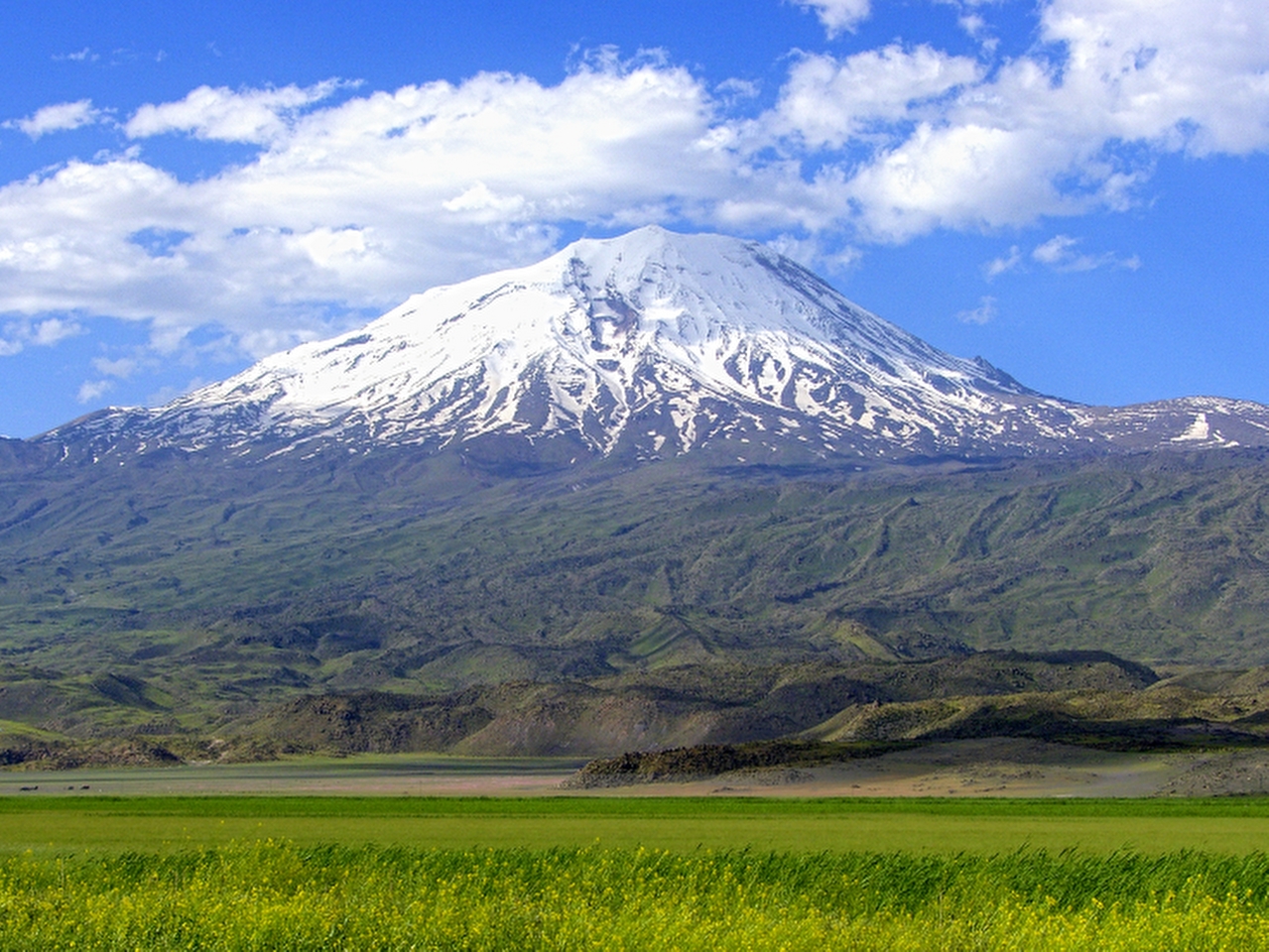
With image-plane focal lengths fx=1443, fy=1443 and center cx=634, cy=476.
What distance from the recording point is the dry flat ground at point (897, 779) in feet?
228

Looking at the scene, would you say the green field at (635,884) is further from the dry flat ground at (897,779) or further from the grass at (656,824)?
the dry flat ground at (897,779)

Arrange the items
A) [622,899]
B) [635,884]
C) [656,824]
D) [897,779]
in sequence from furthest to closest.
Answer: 1. [897,779]
2. [656,824]
3. [635,884]
4. [622,899]

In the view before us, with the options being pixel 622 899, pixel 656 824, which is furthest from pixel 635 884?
pixel 656 824

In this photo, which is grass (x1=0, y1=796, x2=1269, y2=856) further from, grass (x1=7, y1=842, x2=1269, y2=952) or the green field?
grass (x1=7, y1=842, x2=1269, y2=952)

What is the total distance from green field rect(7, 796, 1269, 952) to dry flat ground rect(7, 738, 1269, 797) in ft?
78.2

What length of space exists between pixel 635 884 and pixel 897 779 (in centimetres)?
5178

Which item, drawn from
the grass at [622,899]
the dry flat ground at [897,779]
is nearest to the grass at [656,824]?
the grass at [622,899]

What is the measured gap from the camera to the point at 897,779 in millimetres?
77938

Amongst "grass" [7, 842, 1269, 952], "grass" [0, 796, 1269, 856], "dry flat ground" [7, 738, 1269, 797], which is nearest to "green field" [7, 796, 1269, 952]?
"grass" [7, 842, 1269, 952]

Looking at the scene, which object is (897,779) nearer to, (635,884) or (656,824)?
(656,824)

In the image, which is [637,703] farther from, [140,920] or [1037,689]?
[140,920]

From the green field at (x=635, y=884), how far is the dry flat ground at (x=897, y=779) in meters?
23.8

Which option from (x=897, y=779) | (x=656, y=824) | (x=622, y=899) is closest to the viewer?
(x=622, y=899)

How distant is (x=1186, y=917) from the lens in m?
23.4
